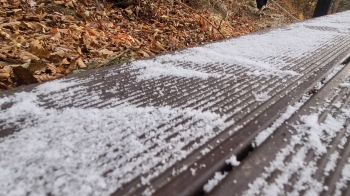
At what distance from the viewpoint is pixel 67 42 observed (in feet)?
5.81

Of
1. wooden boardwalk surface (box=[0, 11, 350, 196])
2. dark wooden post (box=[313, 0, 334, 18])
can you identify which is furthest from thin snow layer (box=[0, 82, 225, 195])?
dark wooden post (box=[313, 0, 334, 18])

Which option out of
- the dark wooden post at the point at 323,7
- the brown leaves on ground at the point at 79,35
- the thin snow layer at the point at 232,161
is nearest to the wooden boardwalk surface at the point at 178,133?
the thin snow layer at the point at 232,161

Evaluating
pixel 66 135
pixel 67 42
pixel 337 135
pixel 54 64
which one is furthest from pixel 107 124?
pixel 67 42

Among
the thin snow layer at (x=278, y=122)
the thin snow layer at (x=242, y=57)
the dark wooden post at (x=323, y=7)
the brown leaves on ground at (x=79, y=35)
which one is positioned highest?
the dark wooden post at (x=323, y=7)

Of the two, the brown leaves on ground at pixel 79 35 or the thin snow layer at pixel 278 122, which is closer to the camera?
the thin snow layer at pixel 278 122

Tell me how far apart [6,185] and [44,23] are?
2.06m

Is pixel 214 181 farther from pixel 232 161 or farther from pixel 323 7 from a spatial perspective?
pixel 323 7

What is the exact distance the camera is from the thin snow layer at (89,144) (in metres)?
0.35

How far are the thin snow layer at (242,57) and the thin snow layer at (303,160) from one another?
0.33m

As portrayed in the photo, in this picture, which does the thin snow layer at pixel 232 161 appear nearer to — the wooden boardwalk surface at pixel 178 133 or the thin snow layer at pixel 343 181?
the wooden boardwalk surface at pixel 178 133

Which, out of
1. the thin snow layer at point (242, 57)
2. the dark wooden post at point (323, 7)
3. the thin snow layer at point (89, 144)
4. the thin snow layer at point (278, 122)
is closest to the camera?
the thin snow layer at point (89, 144)

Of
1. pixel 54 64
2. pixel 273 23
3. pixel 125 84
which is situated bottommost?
pixel 273 23

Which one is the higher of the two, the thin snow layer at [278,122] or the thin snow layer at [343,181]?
the thin snow layer at [278,122]

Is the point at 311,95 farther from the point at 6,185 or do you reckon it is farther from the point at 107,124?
the point at 6,185
